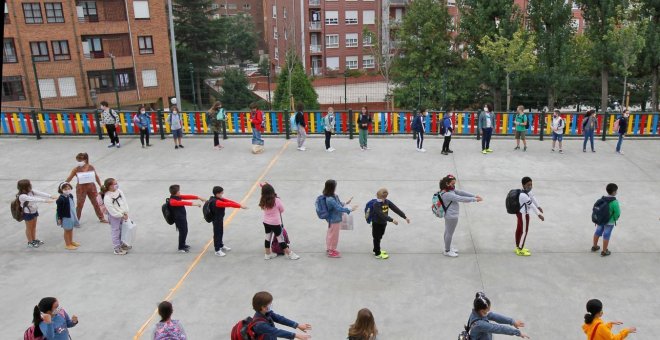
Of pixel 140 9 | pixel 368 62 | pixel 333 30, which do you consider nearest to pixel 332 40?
pixel 333 30

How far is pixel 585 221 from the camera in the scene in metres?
11.3

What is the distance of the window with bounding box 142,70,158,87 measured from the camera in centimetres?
4568

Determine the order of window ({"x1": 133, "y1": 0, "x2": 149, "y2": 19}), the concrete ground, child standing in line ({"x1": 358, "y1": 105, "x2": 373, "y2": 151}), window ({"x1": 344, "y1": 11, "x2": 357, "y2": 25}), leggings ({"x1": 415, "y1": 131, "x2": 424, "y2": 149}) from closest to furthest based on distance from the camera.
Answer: the concrete ground → leggings ({"x1": 415, "y1": 131, "x2": 424, "y2": 149}) → child standing in line ({"x1": 358, "y1": 105, "x2": 373, "y2": 151}) → window ({"x1": 133, "y1": 0, "x2": 149, "y2": 19}) → window ({"x1": 344, "y1": 11, "x2": 357, "y2": 25})

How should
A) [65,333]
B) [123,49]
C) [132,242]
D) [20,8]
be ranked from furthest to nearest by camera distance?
[123,49], [20,8], [132,242], [65,333]

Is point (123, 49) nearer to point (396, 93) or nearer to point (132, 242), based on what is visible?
point (396, 93)

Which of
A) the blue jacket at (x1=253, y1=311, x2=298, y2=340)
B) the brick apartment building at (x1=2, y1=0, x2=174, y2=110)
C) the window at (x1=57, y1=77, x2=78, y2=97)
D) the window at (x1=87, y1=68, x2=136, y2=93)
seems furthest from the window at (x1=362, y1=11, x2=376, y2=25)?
the blue jacket at (x1=253, y1=311, x2=298, y2=340)

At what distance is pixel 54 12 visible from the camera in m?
41.2

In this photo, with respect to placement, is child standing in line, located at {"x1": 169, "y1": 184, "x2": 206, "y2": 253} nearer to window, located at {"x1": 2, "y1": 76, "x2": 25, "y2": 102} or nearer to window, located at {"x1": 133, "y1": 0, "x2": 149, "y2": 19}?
window, located at {"x1": 2, "y1": 76, "x2": 25, "y2": 102}

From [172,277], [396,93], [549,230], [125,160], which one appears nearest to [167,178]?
[125,160]

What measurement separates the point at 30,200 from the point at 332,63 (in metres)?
52.4

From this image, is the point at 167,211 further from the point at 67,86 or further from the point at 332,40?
the point at 332,40

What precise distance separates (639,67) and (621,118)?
16995 mm

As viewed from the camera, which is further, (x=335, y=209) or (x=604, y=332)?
(x=335, y=209)

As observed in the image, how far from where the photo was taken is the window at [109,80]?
4356cm
